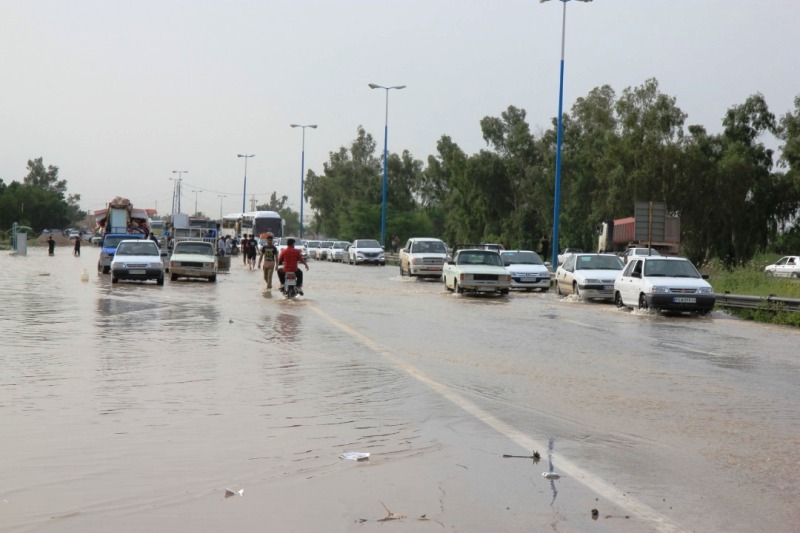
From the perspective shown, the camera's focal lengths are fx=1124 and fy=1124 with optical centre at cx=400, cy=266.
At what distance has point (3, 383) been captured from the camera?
38.4 feet

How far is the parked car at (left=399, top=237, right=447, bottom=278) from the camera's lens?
48.4 meters

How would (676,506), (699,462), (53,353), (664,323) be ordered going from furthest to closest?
(664,323)
(53,353)
(699,462)
(676,506)

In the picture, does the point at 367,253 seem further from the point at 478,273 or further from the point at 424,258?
the point at 478,273

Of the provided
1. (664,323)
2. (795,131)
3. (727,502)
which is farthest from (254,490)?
(795,131)

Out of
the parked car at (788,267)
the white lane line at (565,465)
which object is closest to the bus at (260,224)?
the parked car at (788,267)

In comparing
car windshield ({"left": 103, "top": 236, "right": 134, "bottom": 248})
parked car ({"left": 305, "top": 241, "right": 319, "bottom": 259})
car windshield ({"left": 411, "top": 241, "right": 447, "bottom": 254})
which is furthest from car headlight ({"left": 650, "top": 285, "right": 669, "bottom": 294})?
parked car ({"left": 305, "top": 241, "right": 319, "bottom": 259})

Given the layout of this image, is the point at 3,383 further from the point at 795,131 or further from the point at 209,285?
the point at 795,131

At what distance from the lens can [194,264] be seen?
39.3 m

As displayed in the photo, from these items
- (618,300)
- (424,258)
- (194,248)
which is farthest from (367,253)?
(618,300)

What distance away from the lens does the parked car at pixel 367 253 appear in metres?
70.1

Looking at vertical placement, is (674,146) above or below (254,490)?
above

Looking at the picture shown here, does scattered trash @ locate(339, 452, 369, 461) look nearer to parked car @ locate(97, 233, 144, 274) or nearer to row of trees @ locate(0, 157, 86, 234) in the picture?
parked car @ locate(97, 233, 144, 274)

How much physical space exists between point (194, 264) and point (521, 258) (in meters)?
11.6

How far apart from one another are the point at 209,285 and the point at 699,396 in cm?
2713
